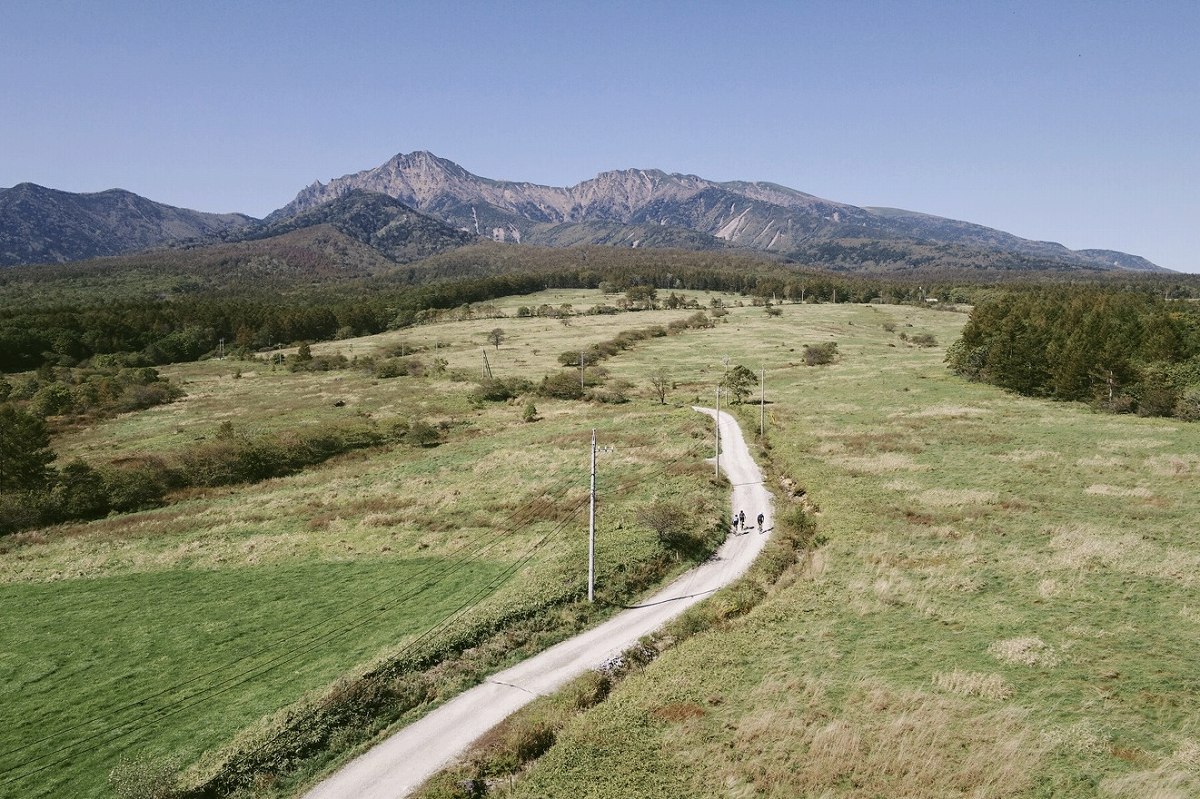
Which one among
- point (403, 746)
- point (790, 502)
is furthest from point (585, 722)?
point (790, 502)

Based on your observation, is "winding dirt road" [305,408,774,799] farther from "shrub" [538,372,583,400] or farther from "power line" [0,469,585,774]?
"shrub" [538,372,583,400]

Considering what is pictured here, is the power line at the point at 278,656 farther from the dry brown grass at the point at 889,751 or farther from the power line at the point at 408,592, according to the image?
the dry brown grass at the point at 889,751

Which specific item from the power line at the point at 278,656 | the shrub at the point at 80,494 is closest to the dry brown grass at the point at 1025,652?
the power line at the point at 278,656

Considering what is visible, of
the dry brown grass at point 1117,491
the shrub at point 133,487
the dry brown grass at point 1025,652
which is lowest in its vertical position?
the shrub at point 133,487

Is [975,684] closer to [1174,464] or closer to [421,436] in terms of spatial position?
[1174,464]

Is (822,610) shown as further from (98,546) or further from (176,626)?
(98,546)

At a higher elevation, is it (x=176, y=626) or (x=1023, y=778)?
(x=1023, y=778)
